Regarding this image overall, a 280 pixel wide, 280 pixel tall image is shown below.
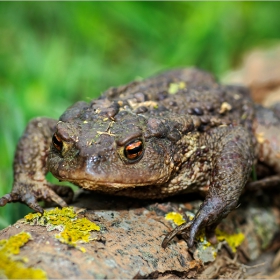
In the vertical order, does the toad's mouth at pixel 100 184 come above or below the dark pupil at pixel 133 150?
below

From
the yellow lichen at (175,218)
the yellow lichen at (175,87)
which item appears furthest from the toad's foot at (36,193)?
the yellow lichen at (175,87)

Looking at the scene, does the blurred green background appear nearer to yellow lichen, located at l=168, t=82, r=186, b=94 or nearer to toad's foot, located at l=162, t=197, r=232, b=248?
yellow lichen, located at l=168, t=82, r=186, b=94

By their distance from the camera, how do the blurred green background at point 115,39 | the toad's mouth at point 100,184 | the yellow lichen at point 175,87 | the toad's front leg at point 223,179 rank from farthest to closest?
the blurred green background at point 115,39
the yellow lichen at point 175,87
the toad's front leg at point 223,179
the toad's mouth at point 100,184

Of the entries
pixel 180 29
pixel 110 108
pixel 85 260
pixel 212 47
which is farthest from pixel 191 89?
pixel 180 29

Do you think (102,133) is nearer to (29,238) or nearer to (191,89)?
(29,238)

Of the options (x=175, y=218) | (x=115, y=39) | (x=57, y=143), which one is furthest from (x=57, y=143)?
(x=115, y=39)

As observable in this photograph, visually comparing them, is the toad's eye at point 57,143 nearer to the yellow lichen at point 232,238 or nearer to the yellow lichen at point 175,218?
the yellow lichen at point 175,218

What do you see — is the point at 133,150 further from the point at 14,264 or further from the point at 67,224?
the point at 14,264

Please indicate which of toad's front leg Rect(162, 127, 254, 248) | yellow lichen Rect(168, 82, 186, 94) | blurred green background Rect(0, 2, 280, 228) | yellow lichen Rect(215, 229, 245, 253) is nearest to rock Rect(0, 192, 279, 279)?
yellow lichen Rect(215, 229, 245, 253)
